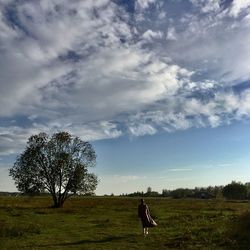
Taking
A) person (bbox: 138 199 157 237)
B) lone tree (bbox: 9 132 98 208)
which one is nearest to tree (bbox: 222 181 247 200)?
lone tree (bbox: 9 132 98 208)

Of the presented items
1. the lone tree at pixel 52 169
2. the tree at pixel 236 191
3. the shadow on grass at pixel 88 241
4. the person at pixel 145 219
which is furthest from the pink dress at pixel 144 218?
the tree at pixel 236 191

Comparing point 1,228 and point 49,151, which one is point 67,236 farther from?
point 49,151

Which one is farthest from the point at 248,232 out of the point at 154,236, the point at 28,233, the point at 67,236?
the point at 28,233

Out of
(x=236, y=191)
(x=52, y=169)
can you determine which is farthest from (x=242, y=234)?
(x=236, y=191)

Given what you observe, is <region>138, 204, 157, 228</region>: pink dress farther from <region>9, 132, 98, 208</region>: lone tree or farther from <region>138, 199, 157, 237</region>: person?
<region>9, 132, 98, 208</region>: lone tree

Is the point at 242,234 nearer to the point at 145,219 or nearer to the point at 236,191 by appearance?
the point at 145,219

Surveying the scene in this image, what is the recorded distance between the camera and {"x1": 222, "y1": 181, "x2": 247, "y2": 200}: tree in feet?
558

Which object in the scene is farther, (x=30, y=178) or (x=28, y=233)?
(x=30, y=178)

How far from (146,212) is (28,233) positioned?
24.5 feet

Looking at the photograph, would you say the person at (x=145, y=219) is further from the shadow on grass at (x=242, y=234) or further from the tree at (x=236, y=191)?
the tree at (x=236, y=191)

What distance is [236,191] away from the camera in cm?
17050

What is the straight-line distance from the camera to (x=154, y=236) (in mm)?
26938

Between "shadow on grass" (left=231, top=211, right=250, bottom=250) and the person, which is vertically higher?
the person

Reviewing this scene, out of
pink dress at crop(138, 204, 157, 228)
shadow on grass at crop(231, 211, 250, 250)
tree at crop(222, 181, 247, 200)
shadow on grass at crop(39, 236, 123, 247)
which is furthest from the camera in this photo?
tree at crop(222, 181, 247, 200)
